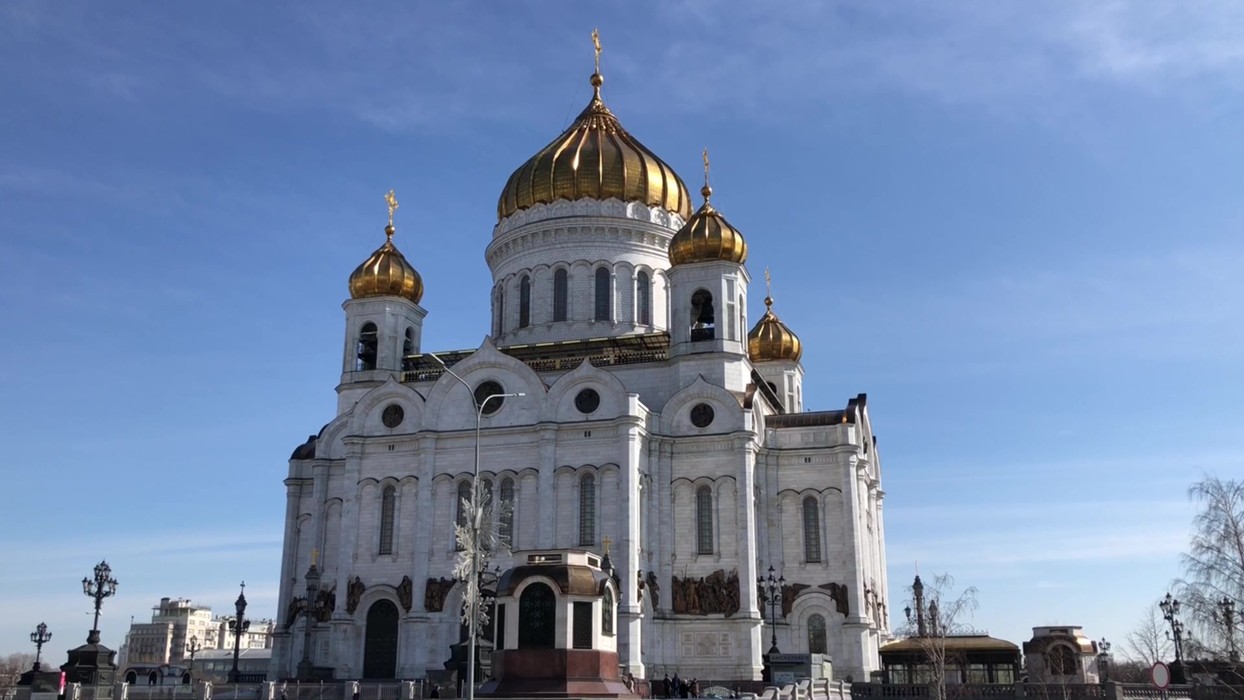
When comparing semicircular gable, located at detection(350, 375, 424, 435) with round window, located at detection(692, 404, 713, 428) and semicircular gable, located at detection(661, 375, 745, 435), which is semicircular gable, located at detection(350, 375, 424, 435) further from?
round window, located at detection(692, 404, 713, 428)

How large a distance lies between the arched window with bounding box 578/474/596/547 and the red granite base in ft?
48.5

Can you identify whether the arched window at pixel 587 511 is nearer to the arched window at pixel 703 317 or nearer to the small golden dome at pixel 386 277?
the arched window at pixel 703 317

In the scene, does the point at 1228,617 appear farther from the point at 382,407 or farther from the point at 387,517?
the point at 382,407

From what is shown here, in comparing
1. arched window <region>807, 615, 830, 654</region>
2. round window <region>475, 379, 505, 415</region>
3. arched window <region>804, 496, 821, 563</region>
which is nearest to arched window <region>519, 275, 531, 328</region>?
round window <region>475, 379, 505, 415</region>

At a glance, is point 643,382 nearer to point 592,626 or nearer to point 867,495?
point 867,495

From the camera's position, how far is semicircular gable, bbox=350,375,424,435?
136 feet

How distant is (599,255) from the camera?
150 ft

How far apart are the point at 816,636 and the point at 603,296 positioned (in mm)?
15842

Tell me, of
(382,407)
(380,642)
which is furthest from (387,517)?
(380,642)

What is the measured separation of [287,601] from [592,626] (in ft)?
77.0

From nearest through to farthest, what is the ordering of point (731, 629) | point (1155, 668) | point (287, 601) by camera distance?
point (1155, 668)
point (731, 629)
point (287, 601)

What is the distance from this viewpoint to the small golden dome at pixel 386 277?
45438mm

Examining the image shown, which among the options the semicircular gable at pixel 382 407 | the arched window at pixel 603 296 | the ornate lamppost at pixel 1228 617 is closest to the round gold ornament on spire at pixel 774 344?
the arched window at pixel 603 296

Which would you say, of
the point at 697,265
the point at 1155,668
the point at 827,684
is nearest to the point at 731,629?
the point at 827,684
